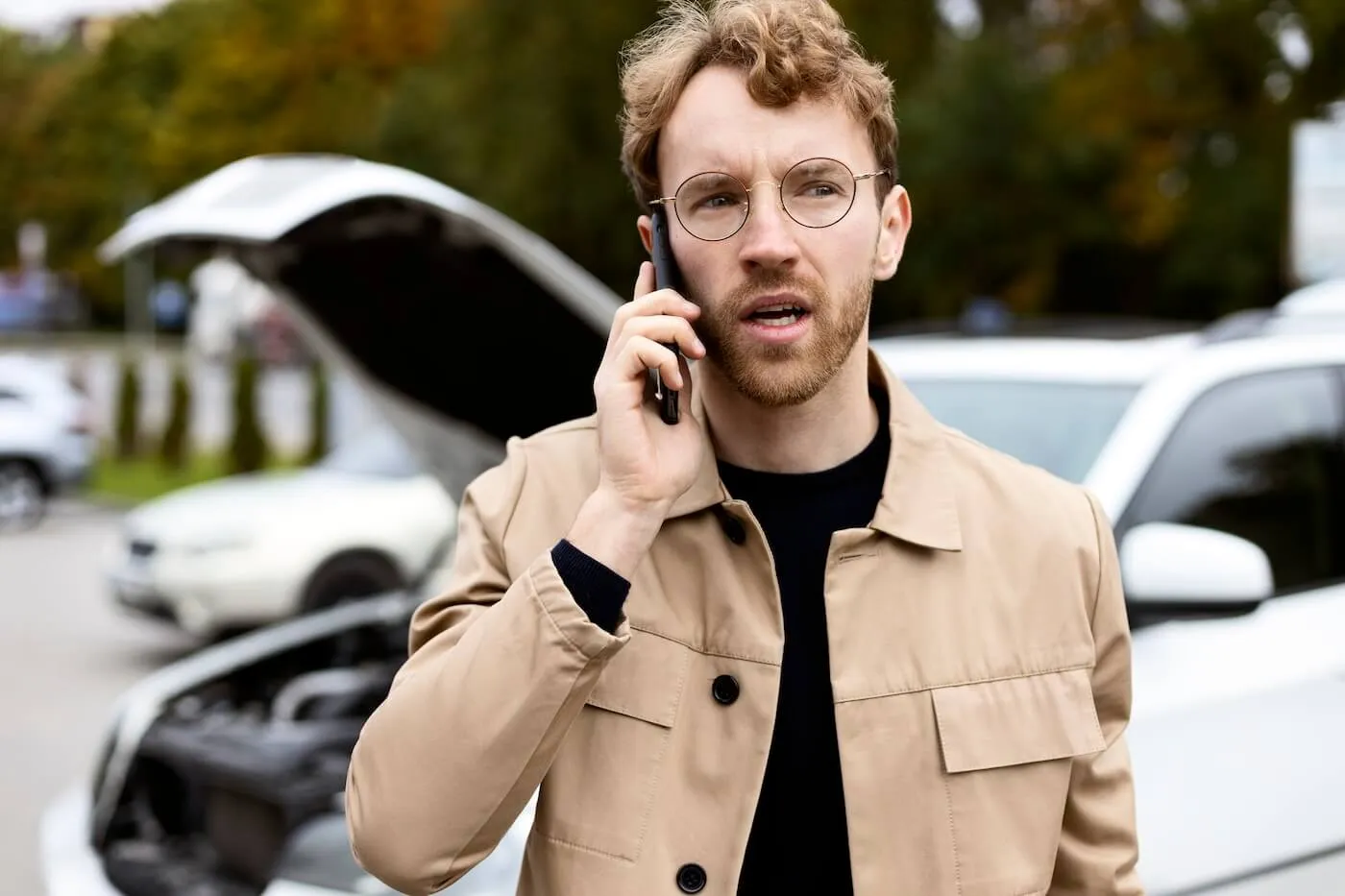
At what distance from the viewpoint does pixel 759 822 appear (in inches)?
71.2

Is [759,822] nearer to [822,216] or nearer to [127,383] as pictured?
[822,216]

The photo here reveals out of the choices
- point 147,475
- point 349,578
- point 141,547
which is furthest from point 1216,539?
point 147,475

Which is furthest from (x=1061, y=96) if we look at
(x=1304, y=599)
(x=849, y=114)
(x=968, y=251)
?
(x=849, y=114)

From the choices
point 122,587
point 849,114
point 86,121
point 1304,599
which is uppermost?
point 86,121

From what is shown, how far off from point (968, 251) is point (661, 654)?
2065 centimetres

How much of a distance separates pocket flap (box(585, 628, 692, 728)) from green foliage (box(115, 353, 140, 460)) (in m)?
21.1

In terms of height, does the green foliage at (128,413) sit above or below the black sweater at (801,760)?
below

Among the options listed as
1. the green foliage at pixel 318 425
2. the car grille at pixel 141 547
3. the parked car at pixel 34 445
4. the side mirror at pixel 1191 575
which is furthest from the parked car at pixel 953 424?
the green foliage at pixel 318 425

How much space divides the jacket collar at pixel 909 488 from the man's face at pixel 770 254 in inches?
4.9

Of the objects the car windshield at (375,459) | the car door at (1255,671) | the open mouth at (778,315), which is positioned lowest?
the car windshield at (375,459)

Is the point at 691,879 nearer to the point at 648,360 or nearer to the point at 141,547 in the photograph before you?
the point at 648,360

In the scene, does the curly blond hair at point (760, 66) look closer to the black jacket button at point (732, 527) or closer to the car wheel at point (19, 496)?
the black jacket button at point (732, 527)

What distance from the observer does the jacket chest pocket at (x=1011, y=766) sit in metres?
1.79

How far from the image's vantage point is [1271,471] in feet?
11.4
